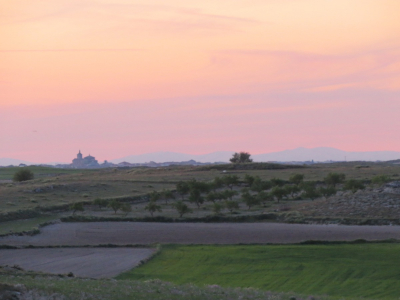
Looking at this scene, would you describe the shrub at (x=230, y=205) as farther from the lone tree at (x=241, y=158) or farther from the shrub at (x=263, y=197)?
the lone tree at (x=241, y=158)

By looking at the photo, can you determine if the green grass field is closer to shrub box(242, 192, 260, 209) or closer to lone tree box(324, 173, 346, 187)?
shrub box(242, 192, 260, 209)

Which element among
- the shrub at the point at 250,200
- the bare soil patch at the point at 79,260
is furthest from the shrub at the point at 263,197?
the bare soil patch at the point at 79,260

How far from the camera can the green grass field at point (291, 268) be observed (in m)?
25.5

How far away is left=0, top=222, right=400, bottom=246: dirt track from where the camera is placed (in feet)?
132

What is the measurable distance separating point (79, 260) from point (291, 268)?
12.5 m

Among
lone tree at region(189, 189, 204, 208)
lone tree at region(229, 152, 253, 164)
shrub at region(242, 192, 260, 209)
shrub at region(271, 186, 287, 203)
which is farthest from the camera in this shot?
lone tree at region(229, 152, 253, 164)

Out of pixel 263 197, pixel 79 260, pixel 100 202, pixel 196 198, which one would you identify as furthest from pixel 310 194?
pixel 79 260

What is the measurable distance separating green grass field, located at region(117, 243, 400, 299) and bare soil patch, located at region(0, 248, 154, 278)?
1.25 m

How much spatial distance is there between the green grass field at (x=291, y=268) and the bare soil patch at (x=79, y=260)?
4.10 feet

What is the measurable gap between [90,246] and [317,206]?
28854mm

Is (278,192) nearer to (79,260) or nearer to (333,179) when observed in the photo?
(333,179)

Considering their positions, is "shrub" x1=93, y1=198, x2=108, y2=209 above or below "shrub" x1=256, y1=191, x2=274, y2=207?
below

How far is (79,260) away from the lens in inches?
1261

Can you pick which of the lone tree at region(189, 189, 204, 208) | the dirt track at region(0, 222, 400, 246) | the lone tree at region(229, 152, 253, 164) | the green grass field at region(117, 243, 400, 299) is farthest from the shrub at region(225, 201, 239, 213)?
the lone tree at region(229, 152, 253, 164)
